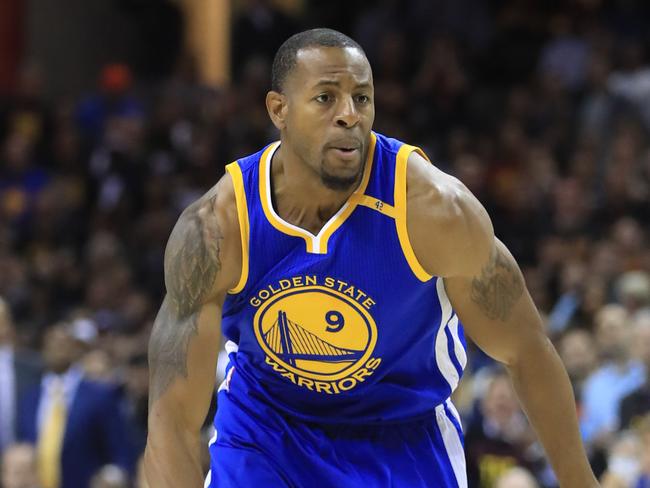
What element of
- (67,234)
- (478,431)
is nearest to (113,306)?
(67,234)

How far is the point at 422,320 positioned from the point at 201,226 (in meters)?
0.72

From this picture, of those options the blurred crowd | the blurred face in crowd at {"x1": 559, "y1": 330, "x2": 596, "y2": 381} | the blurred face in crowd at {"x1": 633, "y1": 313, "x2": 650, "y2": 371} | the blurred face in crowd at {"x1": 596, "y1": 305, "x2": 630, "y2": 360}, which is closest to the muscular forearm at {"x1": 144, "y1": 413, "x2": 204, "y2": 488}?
the blurred crowd

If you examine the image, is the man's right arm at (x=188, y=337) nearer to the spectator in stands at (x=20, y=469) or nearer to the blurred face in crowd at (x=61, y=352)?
the spectator in stands at (x=20, y=469)

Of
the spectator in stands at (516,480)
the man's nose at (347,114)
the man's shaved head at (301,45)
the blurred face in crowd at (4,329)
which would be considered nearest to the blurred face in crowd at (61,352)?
the blurred face in crowd at (4,329)

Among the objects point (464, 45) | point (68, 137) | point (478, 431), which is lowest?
point (478, 431)

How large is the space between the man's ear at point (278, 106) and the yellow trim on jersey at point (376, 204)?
0.32 metres

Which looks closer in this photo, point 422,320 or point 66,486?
point 422,320

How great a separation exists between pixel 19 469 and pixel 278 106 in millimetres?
4638

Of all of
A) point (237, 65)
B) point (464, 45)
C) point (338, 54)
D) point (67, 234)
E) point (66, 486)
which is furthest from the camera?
point (237, 65)

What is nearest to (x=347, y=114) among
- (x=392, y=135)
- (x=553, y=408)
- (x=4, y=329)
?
(x=553, y=408)

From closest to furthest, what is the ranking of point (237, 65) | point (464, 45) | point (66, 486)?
point (66, 486) → point (464, 45) → point (237, 65)

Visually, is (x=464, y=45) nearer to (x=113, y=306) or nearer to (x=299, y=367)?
(x=113, y=306)

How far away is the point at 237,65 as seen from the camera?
14133 mm

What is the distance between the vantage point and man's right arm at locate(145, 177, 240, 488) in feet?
13.1
